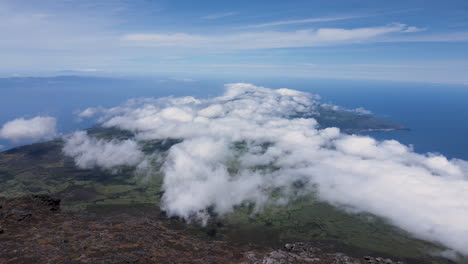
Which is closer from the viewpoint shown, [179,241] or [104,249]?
[104,249]

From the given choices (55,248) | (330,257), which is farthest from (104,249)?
(330,257)

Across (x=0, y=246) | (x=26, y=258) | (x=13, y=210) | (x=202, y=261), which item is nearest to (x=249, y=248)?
(x=202, y=261)

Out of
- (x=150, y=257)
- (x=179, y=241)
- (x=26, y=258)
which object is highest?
(x=26, y=258)

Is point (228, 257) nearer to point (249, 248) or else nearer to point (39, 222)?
point (249, 248)

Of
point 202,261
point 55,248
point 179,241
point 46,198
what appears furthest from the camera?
point 46,198

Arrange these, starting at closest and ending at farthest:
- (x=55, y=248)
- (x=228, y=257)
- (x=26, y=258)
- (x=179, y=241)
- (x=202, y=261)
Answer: (x=26, y=258) < (x=55, y=248) < (x=202, y=261) < (x=228, y=257) < (x=179, y=241)

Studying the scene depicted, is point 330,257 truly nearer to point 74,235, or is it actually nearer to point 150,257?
point 150,257

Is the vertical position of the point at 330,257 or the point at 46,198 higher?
the point at 46,198
